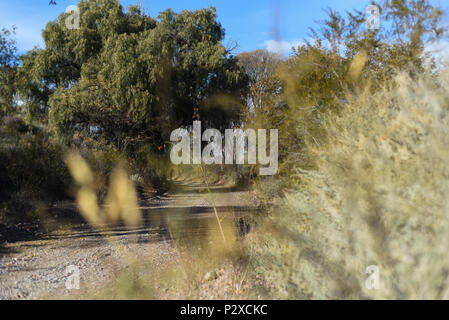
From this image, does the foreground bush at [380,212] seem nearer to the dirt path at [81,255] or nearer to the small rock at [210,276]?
the small rock at [210,276]

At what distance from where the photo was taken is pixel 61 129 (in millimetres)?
14414

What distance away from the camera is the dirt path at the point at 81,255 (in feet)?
A: 18.8

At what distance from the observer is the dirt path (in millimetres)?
5745

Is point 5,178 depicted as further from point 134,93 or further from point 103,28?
point 103,28

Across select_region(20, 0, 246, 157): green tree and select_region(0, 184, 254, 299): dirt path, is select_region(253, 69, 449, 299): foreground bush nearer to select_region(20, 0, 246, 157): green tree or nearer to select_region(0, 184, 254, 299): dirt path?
select_region(0, 184, 254, 299): dirt path

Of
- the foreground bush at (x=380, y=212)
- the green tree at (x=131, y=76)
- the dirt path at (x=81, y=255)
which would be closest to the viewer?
the foreground bush at (x=380, y=212)

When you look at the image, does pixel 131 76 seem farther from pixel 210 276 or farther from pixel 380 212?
pixel 380 212

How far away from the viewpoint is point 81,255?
25.4ft

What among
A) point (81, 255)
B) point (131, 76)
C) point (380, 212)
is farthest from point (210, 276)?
point (131, 76)


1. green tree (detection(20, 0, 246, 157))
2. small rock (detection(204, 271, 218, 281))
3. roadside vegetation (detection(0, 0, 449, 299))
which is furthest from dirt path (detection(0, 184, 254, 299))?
green tree (detection(20, 0, 246, 157))

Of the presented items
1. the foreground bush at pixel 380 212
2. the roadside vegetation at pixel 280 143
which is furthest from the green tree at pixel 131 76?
the foreground bush at pixel 380 212
